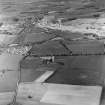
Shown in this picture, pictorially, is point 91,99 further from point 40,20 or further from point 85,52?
point 40,20

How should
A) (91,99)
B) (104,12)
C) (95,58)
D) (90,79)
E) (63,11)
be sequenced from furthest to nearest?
(63,11) < (104,12) < (95,58) < (90,79) < (91,99)

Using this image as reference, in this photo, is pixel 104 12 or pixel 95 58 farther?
pixel 104 12

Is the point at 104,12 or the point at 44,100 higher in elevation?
the point at 104,12

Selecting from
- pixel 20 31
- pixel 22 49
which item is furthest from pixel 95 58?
pixel 20 31

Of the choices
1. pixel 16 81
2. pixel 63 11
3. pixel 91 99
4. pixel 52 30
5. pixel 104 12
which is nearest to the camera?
pixel 91 99

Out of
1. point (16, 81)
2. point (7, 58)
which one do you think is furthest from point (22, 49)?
point (16, 81)

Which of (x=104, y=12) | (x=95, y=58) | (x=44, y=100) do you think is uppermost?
(x=104, y=12)

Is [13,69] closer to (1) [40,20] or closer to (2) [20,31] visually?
(2) [20,31]
